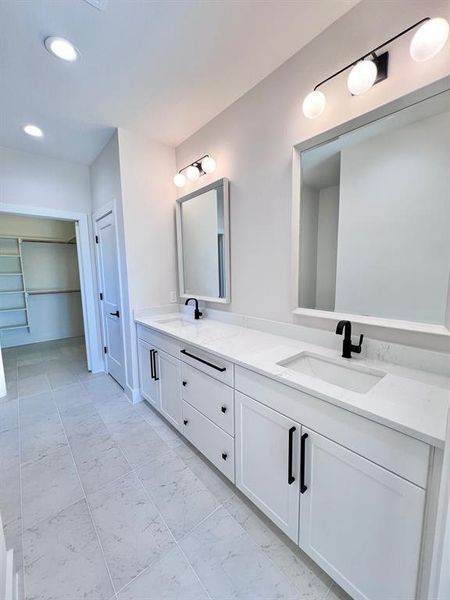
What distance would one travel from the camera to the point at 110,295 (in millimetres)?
2988

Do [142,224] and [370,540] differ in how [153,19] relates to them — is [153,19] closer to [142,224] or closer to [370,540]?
[142,224]

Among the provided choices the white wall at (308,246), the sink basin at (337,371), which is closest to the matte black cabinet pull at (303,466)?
the sink basin at (337,371)

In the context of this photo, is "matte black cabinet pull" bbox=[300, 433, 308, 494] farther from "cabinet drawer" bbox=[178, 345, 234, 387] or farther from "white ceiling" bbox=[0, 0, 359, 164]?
"white ceiling" bbox=[0, 0, 359, 164]

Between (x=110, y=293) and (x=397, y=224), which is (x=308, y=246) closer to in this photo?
(x=397, y=224)

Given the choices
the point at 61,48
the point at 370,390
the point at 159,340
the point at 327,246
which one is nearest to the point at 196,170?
the point at 61,48

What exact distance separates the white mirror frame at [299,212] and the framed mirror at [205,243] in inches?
24.9

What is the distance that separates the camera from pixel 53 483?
1.65 metres

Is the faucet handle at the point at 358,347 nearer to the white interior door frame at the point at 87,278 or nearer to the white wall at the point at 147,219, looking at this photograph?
the white wall at the point at 147,219

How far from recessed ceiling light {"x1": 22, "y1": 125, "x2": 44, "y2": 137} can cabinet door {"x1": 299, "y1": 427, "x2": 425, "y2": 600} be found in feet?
10.5

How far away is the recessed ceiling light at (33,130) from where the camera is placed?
7.51 ft

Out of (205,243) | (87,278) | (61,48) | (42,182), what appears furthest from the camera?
(87,278)

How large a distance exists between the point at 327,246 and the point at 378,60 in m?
0.86

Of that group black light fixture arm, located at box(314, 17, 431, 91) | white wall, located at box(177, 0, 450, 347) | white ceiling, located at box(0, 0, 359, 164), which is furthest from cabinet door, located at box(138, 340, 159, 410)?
black light fixture arm, located at box(314, 17, 431, 91)

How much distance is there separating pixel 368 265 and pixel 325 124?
83 centimetres
